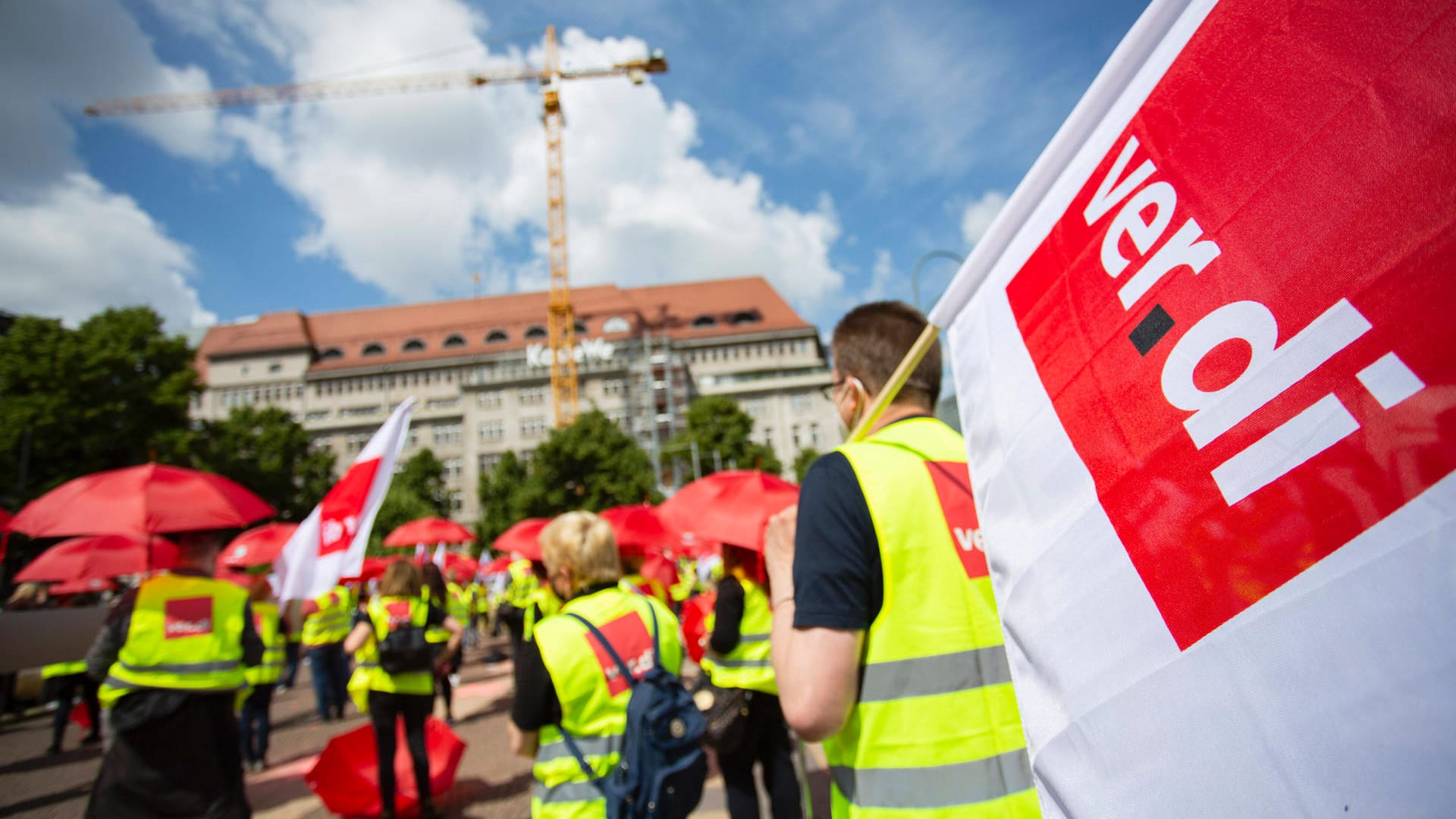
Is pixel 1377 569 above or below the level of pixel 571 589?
below

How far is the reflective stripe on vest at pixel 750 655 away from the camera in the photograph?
384 centimetres

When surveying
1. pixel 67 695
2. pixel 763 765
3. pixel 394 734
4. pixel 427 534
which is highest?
pixel 427 534

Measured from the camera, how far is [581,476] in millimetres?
38844

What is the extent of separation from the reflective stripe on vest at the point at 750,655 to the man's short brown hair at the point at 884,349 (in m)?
2.19

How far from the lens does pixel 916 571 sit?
5.13ft

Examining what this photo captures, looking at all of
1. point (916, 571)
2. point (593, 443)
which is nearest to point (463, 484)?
point (593, 443)

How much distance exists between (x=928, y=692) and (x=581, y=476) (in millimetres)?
38347

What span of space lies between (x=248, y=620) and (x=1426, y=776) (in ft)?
14.9

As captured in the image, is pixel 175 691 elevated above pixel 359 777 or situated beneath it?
elevated above

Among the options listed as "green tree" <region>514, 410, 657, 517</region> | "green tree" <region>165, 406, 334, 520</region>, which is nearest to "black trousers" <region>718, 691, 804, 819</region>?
"green tree" <region>514, 410, 657, 517</region>

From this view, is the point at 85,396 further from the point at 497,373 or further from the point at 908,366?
the point at 497,373

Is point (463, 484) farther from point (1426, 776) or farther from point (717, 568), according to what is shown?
point (1426, 776)

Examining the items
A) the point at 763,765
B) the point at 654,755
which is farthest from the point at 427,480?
the point at 654,755

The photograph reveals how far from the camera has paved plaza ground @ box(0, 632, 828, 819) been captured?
5.90 meters
